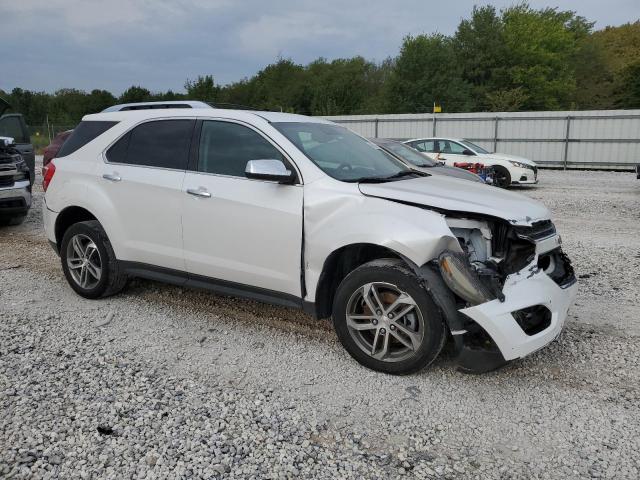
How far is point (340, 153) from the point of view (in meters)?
4.23

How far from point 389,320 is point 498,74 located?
152 ft

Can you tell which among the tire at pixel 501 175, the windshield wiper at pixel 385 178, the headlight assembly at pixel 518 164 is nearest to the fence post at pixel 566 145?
the headlight assembly at pixel 518 164

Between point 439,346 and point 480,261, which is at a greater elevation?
point 480,261

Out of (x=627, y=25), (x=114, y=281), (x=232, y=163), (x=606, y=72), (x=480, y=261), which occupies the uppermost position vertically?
(x=627, y=25)

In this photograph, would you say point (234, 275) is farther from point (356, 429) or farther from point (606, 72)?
point (606, 72)

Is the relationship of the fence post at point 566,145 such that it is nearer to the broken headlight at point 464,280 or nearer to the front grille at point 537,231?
the front grille at point 537,231

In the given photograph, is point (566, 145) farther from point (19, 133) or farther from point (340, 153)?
point (340, 153)


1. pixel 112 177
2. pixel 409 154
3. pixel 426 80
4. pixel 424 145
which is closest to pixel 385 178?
pixel 112 177

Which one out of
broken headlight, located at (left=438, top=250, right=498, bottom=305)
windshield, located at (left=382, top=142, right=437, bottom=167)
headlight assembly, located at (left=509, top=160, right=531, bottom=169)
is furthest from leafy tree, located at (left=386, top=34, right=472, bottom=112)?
broken headlight, located at (left=438, top=250, right=498, bottom=305)

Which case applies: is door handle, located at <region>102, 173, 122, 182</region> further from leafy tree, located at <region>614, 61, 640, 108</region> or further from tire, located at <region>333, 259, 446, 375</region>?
leafy tree, located at <region>614, 61, 640, 108</region>

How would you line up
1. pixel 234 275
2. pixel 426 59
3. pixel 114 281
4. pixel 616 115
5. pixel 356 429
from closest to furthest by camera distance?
pixel 356 429
pixel 234 275
pixel 114 281
pixel 616 115
pixel 426 59

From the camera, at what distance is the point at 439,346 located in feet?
10.9

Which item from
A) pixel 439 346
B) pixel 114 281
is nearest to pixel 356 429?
pixel 439 346

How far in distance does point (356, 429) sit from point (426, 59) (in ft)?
148
